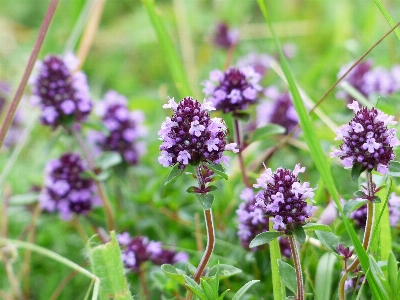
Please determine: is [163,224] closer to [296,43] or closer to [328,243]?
[328,243]

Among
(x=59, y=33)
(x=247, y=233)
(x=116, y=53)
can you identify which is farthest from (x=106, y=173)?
(x=59, y=33)

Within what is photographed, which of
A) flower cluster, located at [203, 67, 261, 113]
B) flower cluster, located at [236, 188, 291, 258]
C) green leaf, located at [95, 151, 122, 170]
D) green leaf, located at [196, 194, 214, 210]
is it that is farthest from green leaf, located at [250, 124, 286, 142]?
green leaf, located at [196, 194, 214, 210]

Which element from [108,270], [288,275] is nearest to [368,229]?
[288,275]

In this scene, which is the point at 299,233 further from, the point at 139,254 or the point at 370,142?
the point at 139,254

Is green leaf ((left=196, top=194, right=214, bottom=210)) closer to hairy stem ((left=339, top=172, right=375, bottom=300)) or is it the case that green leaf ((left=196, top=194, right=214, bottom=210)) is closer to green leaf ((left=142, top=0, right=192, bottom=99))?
hairy stem ((left=339, top=172, right=375, bottom=300))

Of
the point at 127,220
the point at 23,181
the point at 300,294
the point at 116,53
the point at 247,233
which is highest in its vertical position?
the point at 116,53

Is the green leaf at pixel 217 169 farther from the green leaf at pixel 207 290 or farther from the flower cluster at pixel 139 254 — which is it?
the flower cluster at pixel 139 254

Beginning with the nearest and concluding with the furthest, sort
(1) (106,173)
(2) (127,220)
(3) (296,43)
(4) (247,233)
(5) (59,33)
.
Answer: (4) (247,233) < (1) (106,173) < (2) (127,220) < (3) (296,43) < (5) (59,33)
